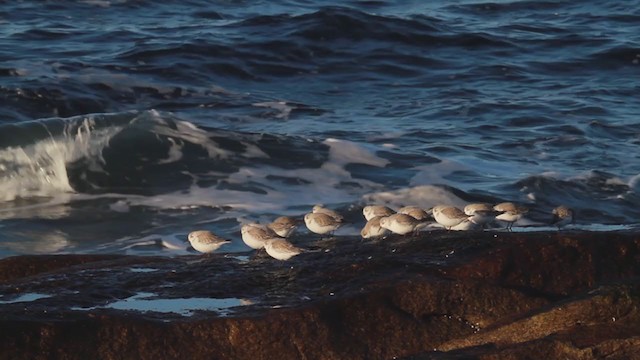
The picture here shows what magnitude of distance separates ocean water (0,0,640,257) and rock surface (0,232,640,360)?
3.37m

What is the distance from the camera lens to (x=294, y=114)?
58.3 ft

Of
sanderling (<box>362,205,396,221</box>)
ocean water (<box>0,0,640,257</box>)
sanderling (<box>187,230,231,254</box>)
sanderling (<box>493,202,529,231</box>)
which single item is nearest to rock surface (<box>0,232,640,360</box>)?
sanderling (<box>187,230,231,254</box>)

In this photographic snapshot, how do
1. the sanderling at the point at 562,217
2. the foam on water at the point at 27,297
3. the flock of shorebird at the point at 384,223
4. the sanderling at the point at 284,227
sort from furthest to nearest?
1. the sanderling at the point at 562,217
2. the sanderling at the point at 284,227
3. the flock of shorebird at the point at 384,223
4. the foam on water at the point at 27,297

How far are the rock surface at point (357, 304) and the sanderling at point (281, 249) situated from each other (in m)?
0.08

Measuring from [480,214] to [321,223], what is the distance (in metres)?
1.21

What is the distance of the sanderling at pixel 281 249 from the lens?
7.62m

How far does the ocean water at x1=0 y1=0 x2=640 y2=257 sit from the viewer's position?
1325 centimetres

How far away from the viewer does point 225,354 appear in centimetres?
596

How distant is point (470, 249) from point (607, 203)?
21.6ft

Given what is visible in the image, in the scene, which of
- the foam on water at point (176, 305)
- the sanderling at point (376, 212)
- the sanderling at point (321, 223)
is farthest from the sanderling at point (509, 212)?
the foam on water at point (176, 305)

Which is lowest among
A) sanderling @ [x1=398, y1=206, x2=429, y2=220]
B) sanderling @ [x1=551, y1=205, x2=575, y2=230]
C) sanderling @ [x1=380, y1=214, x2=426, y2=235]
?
sanderling @ [x1=551, y1=205, x2=575, y2=230]

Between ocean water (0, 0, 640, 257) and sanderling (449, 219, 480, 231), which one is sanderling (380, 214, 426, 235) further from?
ocean water (0, 0, 640, 257)

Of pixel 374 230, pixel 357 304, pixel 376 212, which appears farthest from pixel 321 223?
pixel 357 304

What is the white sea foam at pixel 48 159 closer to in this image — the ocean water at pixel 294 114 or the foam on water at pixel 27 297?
the ocean water at pixel 294 114
